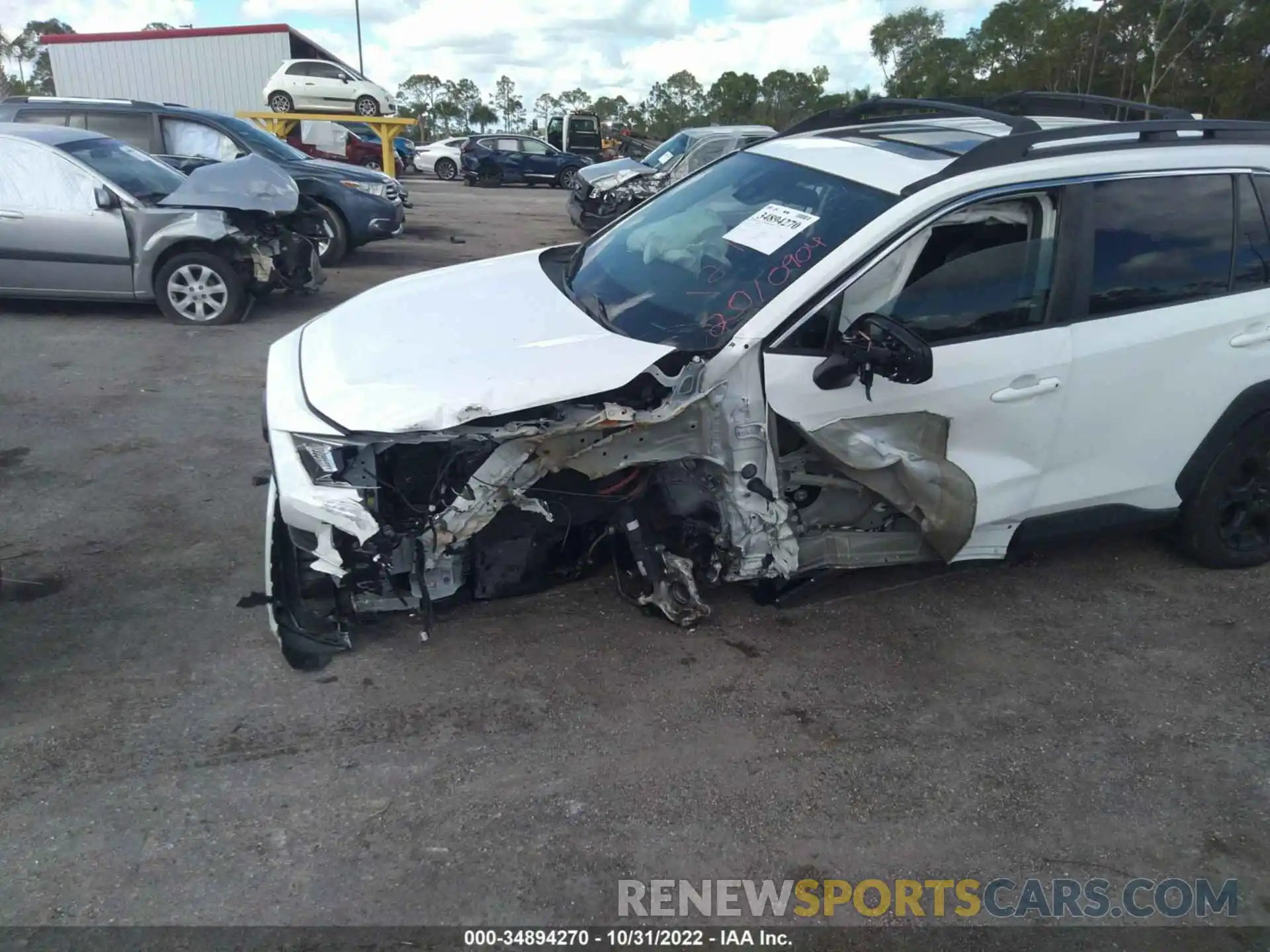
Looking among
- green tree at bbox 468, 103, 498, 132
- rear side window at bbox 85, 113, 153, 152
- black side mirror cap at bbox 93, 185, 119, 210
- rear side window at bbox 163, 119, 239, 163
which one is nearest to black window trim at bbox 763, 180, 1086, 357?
black side mirror cap at bbox 93, 185, 119, 210

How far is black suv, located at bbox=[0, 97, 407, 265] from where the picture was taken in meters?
10.6

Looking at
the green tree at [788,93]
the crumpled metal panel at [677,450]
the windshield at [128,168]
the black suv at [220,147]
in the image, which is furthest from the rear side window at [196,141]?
the green tree at [788,93]

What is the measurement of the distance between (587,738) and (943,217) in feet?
7.42

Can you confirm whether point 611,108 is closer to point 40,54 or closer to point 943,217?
point 40,54

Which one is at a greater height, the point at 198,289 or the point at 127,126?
the point at 127,126

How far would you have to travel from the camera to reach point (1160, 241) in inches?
152

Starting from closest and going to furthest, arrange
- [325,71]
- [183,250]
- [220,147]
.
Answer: [183,250], [220,147], [325,71]

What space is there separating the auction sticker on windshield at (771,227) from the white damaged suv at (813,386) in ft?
0.04

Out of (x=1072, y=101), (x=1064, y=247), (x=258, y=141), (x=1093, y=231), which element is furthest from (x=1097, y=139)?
(x=258, y=141)

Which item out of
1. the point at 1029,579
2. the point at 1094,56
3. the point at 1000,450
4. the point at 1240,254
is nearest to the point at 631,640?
the point at 1000,450

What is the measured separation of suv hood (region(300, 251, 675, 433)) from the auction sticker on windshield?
68 centimetres

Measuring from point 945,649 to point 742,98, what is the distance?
58.8m

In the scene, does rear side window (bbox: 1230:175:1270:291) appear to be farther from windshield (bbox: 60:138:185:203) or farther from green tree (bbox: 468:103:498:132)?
green tree (bbox: 468:103:498:132)

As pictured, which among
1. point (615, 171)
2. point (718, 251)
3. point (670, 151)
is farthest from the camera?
point (670, 151)
